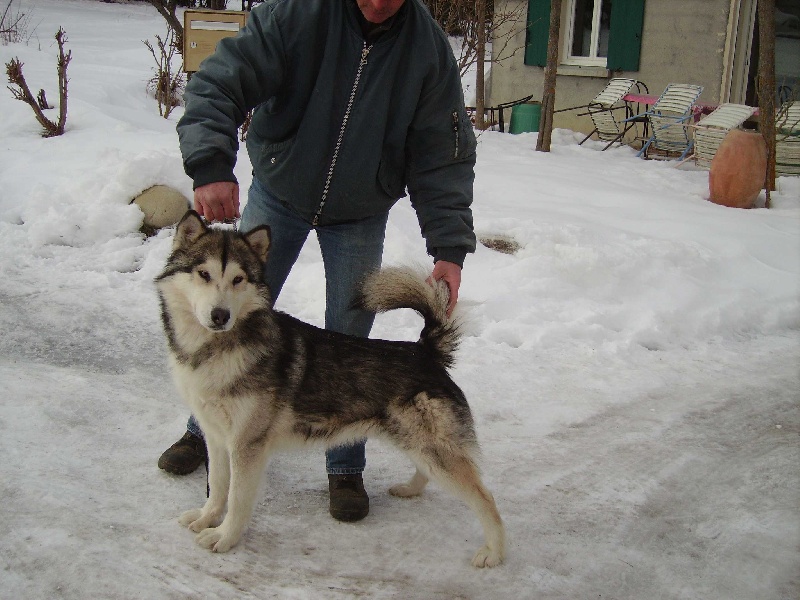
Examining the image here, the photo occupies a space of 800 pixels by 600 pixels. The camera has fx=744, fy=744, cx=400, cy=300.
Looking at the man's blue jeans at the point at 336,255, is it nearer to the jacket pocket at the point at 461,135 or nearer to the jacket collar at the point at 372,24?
the jacket pocket at the point at 461,135

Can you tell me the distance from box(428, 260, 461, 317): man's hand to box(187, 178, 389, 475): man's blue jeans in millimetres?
295

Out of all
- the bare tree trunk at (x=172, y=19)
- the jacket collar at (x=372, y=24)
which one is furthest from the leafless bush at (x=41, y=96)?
the jacket collar at (x=372, y=24)

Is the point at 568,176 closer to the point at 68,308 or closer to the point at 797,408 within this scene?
the point at 797,408

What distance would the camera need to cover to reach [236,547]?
9.29ft

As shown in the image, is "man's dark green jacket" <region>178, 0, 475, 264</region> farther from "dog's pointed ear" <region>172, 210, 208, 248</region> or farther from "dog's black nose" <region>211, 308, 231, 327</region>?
"dog's black nose" <region>211, 308, 231, 327</region>

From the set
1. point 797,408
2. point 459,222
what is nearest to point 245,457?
point 459,222

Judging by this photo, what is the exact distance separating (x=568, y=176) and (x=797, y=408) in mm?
5057

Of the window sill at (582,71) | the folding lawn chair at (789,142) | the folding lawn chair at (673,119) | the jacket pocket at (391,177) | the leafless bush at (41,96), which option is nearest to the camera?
the jacket pocket at (391,177)

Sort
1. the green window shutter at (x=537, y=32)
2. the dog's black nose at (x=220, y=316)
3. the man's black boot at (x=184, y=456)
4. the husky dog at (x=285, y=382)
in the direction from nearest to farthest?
the dog's black nose at (x=220, y=316)
the husky dog at (x=285, y=382)
the man's black boot at (x=184, y=456)
the green window shutter at (x=537, y=32)

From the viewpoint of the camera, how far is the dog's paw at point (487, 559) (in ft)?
9.32

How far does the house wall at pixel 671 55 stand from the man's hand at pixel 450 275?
1035 cm

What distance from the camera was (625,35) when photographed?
12.4m

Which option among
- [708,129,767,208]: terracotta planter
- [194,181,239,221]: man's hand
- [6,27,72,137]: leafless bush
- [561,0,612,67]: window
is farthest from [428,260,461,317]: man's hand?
[561,0,612,67]: window

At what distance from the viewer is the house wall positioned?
1164cm
